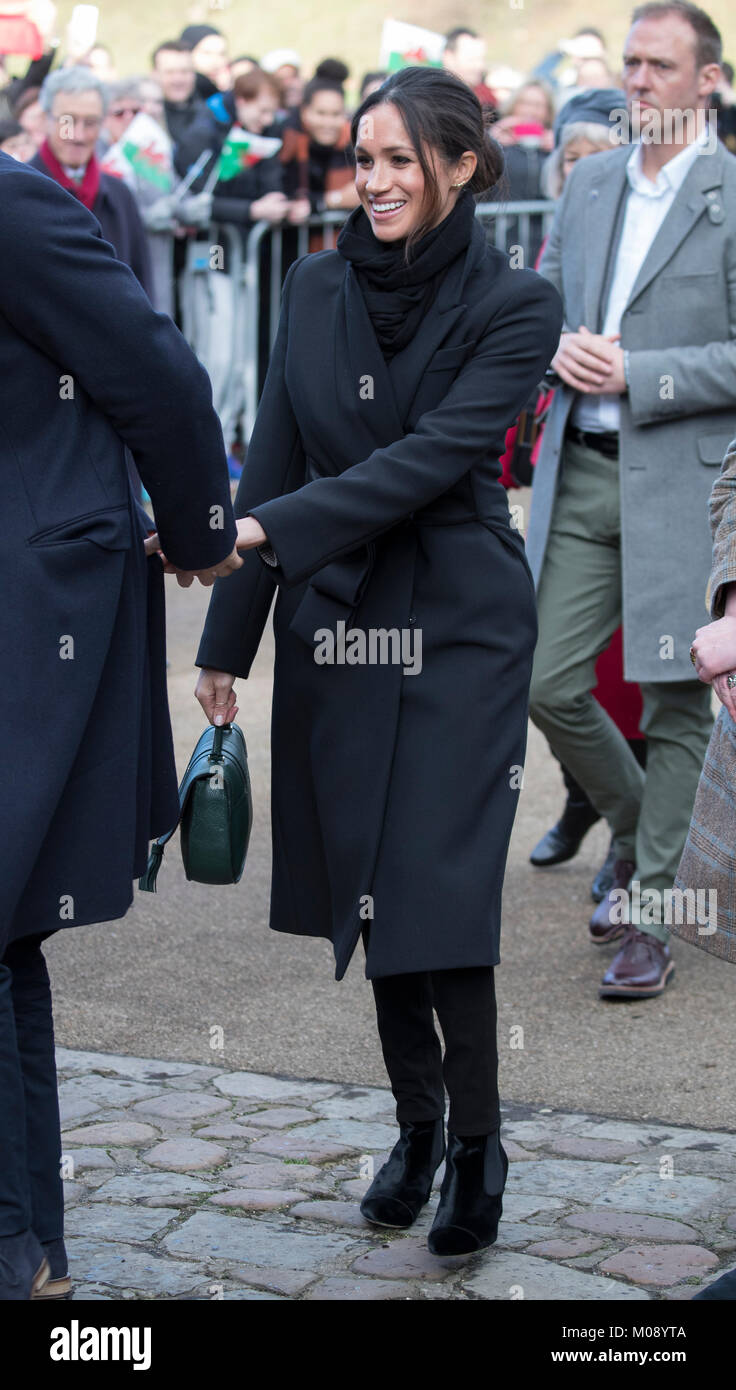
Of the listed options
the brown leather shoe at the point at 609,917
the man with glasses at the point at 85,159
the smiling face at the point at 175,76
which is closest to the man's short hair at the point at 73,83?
the man with glasses at the point at 85,159

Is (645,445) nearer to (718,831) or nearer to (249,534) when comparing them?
(249,534)

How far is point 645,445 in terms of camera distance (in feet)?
16.5

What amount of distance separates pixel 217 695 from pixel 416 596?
451 millimetres

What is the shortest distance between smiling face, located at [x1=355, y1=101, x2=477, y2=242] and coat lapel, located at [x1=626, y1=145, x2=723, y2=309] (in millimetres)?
1716

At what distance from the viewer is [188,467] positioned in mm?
2988

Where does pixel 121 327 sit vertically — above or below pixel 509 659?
above

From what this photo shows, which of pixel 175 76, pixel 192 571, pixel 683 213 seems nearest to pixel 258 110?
pixel 175 76

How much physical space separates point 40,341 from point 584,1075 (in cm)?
230

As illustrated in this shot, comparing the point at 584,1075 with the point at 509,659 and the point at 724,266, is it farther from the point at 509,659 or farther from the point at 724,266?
the point at 724,266

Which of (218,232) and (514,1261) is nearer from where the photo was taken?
(514,1261)

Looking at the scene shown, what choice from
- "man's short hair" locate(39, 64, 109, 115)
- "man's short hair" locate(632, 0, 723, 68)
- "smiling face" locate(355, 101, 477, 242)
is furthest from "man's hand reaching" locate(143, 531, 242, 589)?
"man's short hair" locate(39, 64, 109, 115)

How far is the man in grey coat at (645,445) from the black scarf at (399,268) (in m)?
1.58

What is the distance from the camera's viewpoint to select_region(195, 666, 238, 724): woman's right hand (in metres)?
3.61

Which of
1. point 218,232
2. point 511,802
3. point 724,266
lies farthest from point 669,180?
point 218,232
